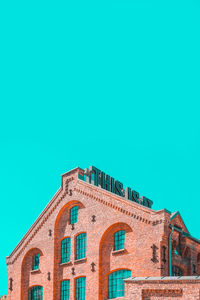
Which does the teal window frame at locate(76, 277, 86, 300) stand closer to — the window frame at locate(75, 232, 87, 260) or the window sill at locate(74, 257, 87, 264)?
the window sill at locate(74, 257, 87, 264)

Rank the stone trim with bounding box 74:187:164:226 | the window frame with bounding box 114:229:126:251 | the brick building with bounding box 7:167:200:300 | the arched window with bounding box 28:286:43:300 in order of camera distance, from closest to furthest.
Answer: the brick building with bounding box 7:167:200:300
the stone trim with bounding box 74:187:164:226
the window frame with bounding box 114:229:126:251
the arched window with bounding box 28:286:43:300

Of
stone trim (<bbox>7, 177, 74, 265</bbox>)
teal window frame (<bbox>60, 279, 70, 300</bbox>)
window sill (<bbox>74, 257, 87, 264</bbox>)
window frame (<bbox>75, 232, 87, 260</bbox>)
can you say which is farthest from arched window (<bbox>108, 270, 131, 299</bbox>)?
stone trim (<bbox>7, 177, 74, 265</bbox>)

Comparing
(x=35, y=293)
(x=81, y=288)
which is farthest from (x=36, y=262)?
(x=81, y=288)

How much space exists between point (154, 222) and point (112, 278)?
6.12 meters

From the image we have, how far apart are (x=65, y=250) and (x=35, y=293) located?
5.17 meters

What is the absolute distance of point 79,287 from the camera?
4091cm

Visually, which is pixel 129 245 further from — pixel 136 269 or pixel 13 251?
pixel 13 251

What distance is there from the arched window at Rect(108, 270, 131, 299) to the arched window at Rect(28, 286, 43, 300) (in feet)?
28.1

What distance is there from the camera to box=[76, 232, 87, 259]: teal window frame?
41.7 meters

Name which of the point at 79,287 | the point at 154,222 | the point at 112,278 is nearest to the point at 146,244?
the point at 154,222

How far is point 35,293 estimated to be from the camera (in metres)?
44.8

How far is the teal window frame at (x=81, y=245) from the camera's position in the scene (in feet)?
137

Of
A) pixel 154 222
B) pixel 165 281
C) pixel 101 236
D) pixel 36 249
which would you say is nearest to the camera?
pixel 165 281

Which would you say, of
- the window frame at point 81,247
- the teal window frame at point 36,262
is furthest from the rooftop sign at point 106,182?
the teal window frame at point 36,262
